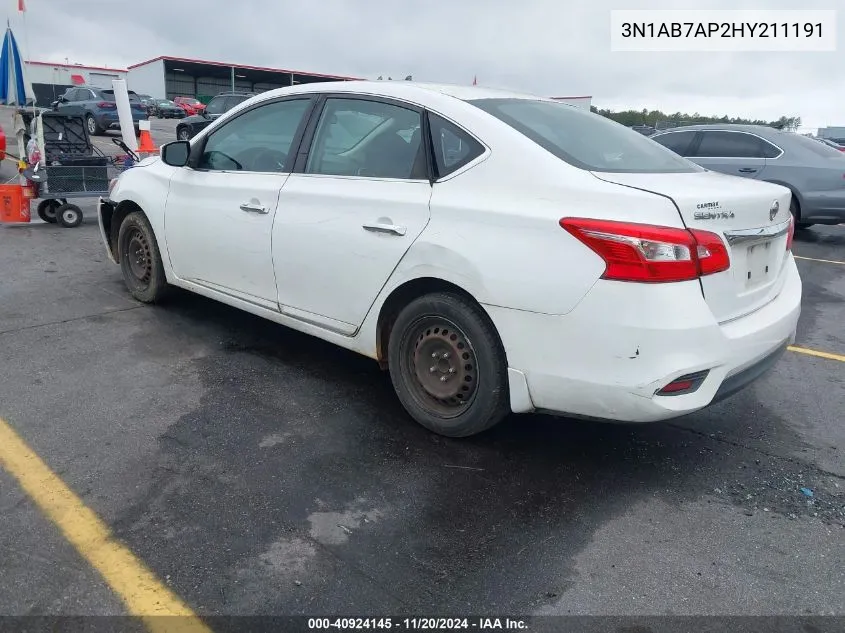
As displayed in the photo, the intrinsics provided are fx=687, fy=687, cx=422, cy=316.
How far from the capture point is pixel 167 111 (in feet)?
124

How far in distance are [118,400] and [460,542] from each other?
212 cm

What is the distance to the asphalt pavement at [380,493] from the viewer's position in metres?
2.37

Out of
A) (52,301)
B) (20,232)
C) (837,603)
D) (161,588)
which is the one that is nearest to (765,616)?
(837,603)

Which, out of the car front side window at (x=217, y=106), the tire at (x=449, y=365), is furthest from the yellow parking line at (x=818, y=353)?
the car front side window at (x=217, y=106)

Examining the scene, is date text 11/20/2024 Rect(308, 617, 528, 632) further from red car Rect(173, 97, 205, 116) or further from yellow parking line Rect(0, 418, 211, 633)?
red car Rect(173, 97, 205, 116)

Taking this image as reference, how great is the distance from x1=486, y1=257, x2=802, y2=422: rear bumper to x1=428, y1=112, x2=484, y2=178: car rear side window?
2.45 feet

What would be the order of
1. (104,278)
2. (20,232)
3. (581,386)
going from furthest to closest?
(20,232) → (104,278) → (581,386)

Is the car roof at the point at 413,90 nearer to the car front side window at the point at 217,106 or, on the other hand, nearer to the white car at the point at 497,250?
the white car at the point at 497,250

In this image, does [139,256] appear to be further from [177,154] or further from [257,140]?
[257,140]

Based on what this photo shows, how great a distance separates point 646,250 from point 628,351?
1.31ft

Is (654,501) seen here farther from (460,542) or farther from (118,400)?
(118,400)

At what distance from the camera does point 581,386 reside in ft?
9.31

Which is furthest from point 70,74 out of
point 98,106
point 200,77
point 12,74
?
point 12,74

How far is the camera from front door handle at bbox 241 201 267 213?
402 cm
